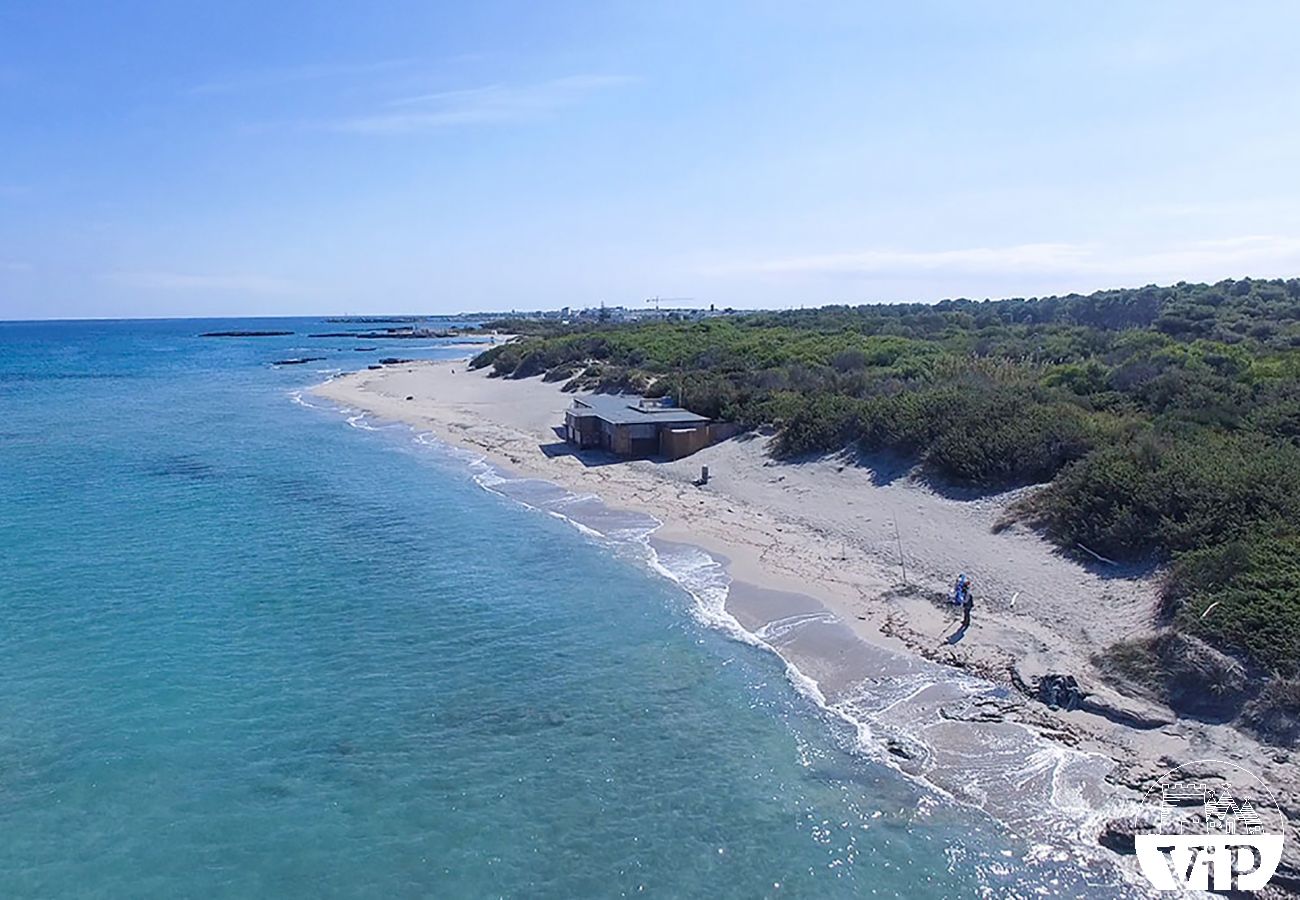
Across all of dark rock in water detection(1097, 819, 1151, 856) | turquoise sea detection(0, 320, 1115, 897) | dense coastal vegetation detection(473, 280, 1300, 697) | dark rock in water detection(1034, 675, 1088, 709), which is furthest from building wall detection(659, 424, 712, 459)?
dark rock in water detection(1097, 819, 1151, 856)

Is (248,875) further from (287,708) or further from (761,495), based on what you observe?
(761,495)

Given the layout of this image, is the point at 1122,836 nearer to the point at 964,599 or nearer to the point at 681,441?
the point at 964,599

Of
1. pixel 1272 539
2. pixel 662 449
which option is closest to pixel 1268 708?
pixel 1272 539

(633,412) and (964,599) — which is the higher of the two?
(633,412)

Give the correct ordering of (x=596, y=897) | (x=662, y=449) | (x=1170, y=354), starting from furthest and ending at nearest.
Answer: (x=1170, y=354) < (x=662, y=449) < (x=596, y=897)

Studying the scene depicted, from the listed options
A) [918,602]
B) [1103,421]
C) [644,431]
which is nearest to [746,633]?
[918,602]
